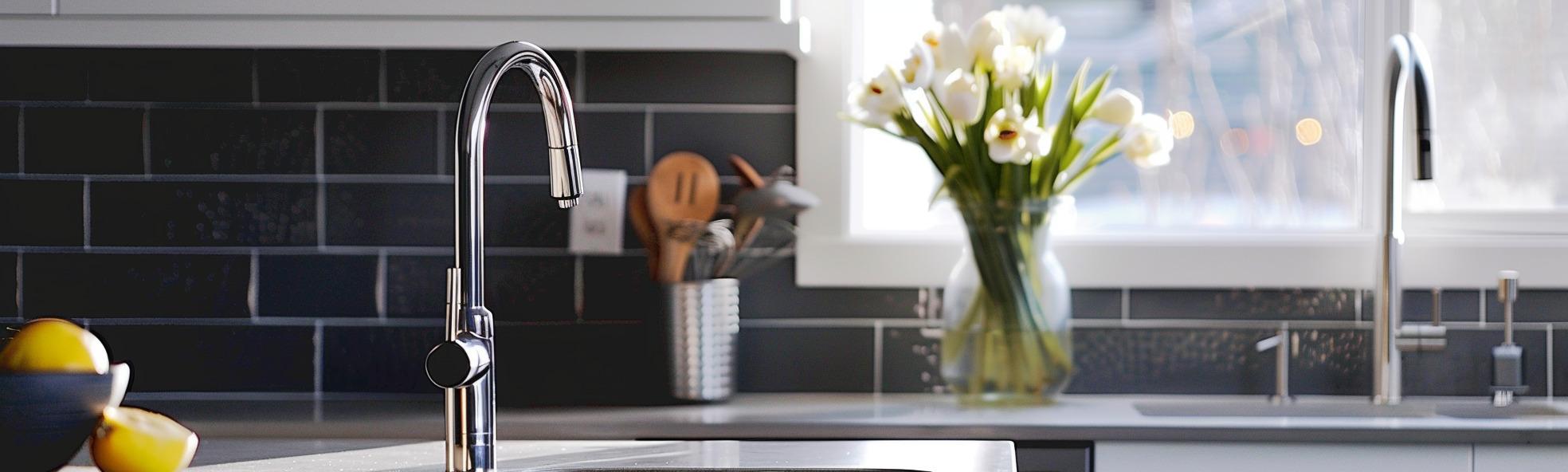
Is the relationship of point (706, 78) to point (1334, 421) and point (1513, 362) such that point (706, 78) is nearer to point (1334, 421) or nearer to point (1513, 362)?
point (1334, 421)

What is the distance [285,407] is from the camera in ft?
6.10

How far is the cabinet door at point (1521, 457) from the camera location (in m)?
1.59

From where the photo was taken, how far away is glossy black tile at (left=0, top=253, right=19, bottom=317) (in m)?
2.06

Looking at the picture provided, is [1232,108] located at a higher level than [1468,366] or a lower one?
higher

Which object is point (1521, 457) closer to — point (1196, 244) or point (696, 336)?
point (1196, 244)

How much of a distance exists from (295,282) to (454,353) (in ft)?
4.22

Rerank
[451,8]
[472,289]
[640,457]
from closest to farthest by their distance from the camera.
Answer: [472,289], [640,457], [451,8]

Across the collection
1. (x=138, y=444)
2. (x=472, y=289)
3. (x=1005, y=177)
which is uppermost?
(x=1005, y=177)

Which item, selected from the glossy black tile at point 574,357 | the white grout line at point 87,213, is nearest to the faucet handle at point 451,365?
the glossy black tile at point 574,357

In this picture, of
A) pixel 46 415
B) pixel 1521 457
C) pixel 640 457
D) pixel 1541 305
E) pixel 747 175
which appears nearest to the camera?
pixel 46 415

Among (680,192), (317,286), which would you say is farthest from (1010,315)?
(317,286)

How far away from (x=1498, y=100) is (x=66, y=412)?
6.73ft

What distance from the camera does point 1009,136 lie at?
1.73 meters

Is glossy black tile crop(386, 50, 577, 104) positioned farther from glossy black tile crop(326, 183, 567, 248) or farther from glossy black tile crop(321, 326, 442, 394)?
glossy black tile crop(321, 326, 442, 394)
